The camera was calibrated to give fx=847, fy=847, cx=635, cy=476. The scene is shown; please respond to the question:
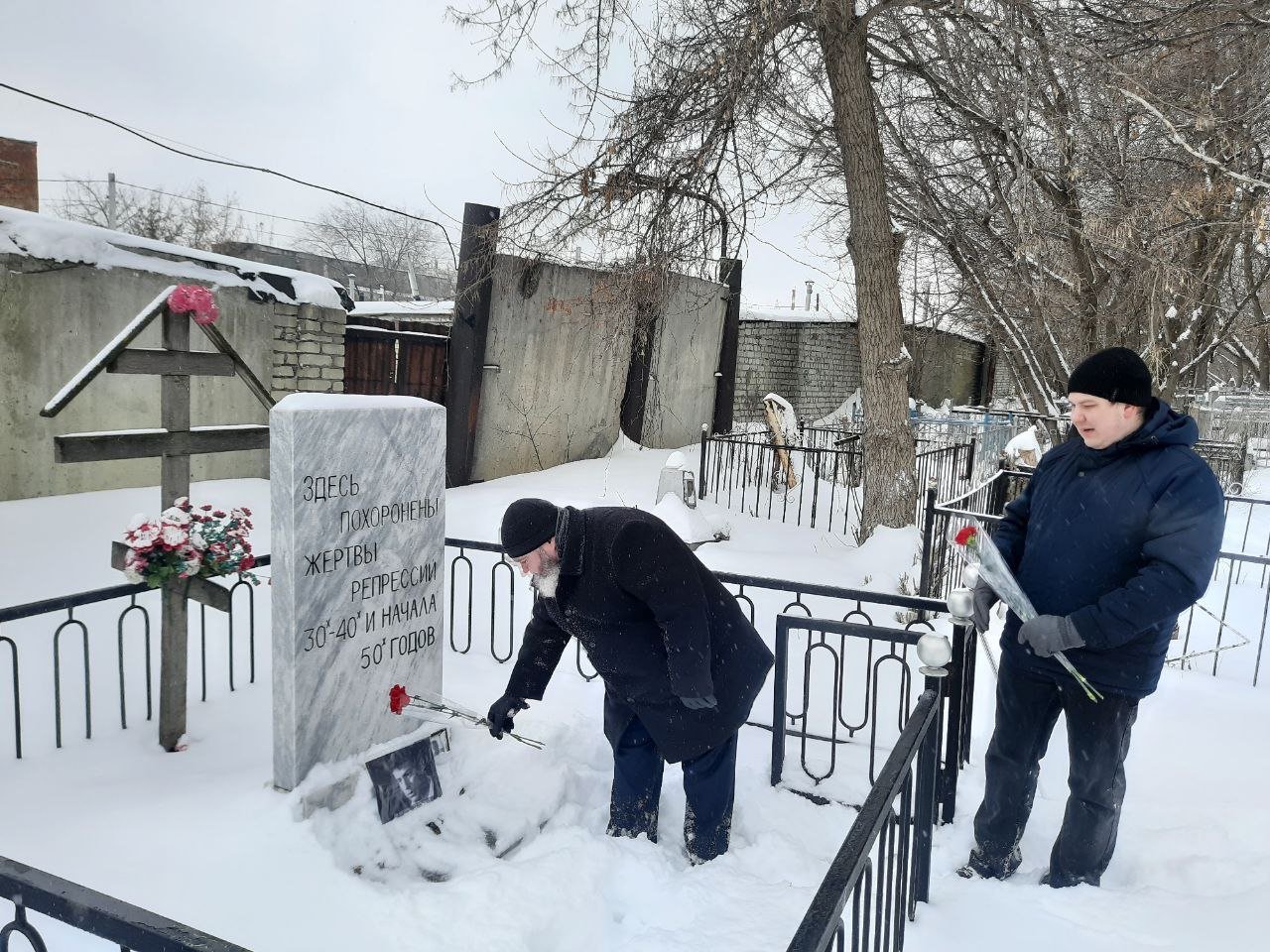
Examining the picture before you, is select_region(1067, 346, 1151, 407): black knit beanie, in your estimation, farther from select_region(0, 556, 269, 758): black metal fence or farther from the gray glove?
select_region(0, 556, 269, 758): black metal fence

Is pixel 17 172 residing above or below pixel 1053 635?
above

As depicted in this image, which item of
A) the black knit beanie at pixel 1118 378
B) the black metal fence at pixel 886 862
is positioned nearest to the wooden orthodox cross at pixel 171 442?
the black metal fence at pixel 886 862

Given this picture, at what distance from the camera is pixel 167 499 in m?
3.85

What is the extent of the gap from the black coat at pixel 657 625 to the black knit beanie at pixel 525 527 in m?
0.09

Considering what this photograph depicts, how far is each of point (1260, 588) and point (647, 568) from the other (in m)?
8.66

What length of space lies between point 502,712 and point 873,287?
6.31 meters

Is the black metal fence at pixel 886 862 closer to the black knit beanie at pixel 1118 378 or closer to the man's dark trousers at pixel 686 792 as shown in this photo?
the man's dark trousers at pixel 686 792

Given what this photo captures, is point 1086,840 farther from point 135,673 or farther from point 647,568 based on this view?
point 135,673

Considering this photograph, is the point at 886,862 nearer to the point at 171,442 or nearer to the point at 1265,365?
the point at 171,442

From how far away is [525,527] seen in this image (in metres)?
2.77

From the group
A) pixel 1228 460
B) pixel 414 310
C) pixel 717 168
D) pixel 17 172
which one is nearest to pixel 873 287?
pixel 717 168

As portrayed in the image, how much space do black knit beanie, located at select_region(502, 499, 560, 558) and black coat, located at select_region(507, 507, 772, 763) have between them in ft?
0.30

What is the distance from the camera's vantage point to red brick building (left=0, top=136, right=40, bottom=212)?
34.1 ft

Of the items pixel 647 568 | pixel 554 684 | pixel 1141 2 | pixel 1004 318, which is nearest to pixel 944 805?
pixel 647 568
